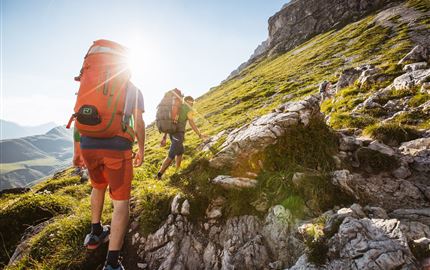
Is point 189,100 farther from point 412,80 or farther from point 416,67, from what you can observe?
point 416,67

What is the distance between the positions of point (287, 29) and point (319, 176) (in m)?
132

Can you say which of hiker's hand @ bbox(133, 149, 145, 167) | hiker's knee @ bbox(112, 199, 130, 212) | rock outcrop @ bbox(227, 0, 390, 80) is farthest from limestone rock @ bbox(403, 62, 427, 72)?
rock outcrop @ bbox(227, 0, 390, 80)

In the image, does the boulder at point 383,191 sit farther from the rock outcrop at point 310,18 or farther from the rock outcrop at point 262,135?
the rock outcrop at point 310,18

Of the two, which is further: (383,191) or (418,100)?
(418,100)

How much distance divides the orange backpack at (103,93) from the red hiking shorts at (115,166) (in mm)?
321

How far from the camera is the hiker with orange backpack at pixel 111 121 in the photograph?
12.8ft

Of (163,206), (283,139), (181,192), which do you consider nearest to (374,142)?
(283,139)

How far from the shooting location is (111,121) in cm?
396

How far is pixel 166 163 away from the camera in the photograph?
8391mm

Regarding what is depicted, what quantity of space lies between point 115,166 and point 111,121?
0.81 meters

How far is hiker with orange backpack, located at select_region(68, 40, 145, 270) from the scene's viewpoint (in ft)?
12.8

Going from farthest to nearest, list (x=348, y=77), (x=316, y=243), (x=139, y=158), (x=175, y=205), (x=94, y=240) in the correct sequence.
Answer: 1. (x=348, y=77)
2. (x=175, y=205)
3. (x=94, y=240)
4. (x=139, y=158)
5. (x=316, y=243)

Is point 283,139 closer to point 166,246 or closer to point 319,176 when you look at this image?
point 319,176

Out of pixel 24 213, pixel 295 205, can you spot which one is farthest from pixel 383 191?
pixel 24 213
